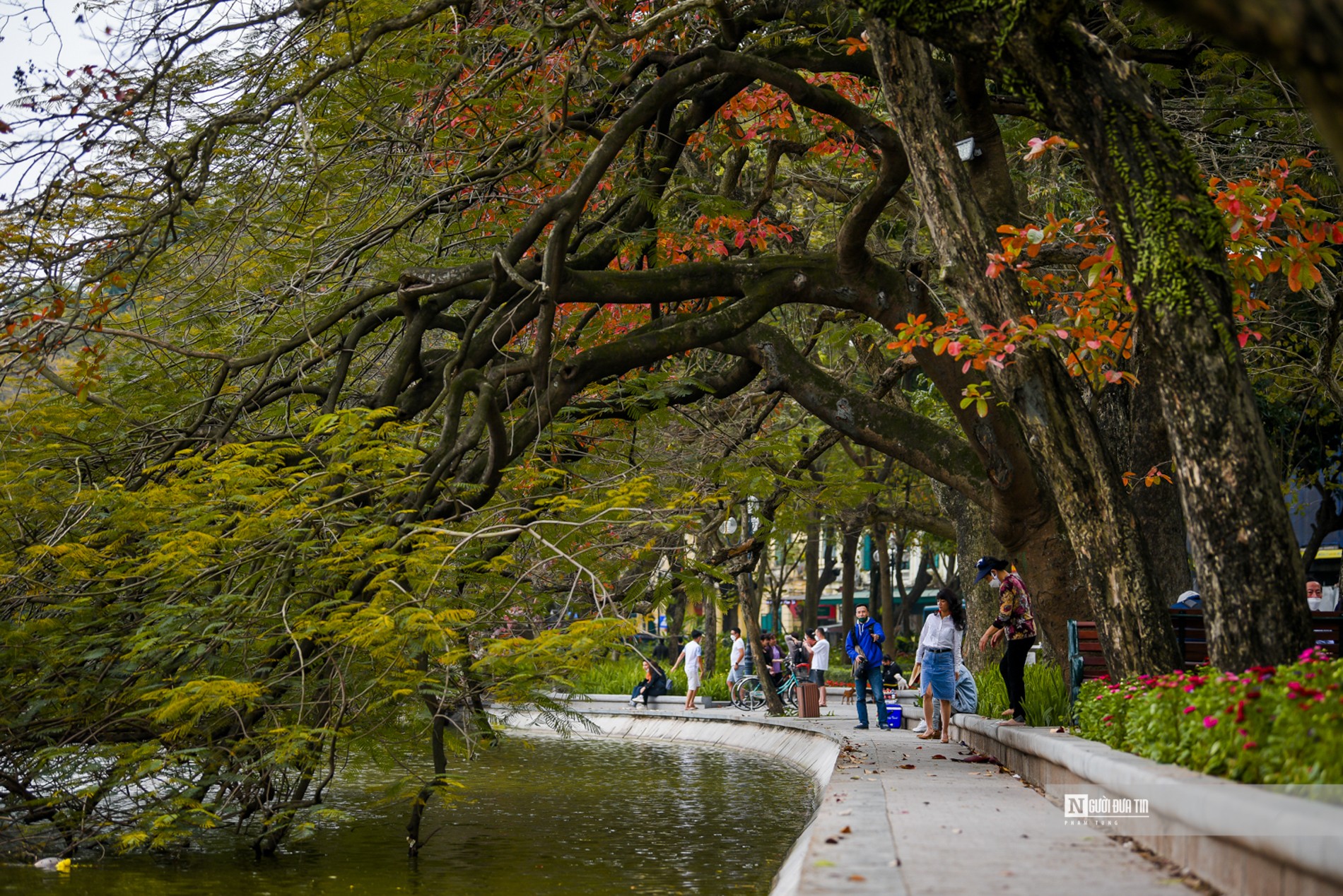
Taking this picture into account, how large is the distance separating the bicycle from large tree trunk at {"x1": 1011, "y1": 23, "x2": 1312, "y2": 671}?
61.1ft

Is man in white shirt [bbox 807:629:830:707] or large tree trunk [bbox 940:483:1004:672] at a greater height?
large tree trunk [bbox 940:483:1004:672]

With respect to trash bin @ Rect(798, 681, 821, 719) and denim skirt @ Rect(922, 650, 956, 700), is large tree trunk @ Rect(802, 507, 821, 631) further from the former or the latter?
denim skirt @ Rect(922, 650, 956, 700)

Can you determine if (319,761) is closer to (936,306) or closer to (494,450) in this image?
(494,450)

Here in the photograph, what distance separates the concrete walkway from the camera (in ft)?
16.7

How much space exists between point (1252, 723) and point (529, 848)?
7197 millimetres

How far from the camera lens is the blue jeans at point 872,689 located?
18880mm

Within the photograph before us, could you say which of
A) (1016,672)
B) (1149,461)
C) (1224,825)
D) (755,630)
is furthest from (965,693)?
(1224,825)

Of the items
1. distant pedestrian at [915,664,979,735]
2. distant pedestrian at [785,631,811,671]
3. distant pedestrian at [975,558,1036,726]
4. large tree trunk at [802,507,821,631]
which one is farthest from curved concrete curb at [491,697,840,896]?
large tree trunk at [802,507,821,631]

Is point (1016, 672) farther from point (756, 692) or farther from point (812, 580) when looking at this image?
point (812, 580)

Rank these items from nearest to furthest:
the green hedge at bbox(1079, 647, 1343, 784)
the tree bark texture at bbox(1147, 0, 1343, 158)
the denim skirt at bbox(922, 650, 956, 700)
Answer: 1. the tree bark texture at bbox(1147, 0, 1343, 158)
2. the green hedge at bbox(1079, 647, 1343, 784)
3. the denim skirt at bbox(922, 650, 956, 700)

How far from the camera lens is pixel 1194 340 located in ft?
22.5

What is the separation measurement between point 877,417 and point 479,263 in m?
4.08

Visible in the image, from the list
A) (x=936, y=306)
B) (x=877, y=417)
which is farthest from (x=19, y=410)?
(x=936, y=306)

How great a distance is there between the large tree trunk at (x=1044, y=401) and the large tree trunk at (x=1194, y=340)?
1673mm
